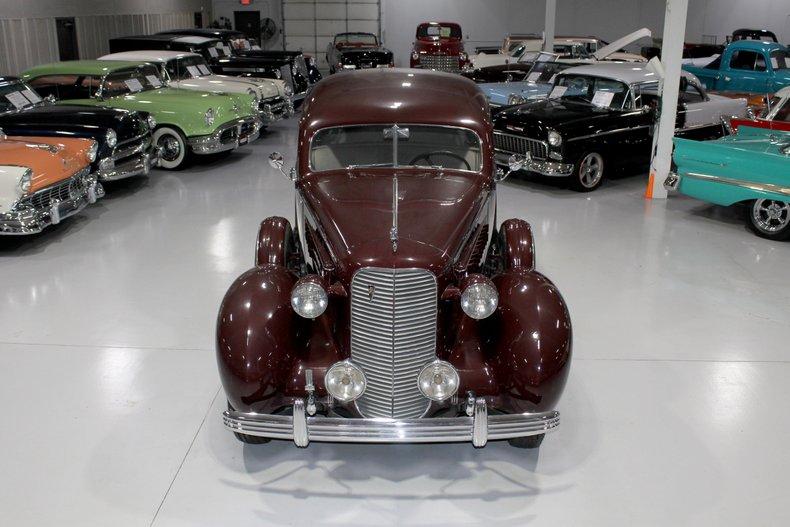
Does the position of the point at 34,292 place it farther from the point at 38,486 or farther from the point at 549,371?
the point at 549,371

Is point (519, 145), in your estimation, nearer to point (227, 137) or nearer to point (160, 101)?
point (227, 137)

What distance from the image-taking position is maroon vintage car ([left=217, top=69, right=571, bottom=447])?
12.0 feet

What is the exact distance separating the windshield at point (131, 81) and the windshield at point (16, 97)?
3.23 feet

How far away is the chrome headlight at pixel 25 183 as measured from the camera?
714cm

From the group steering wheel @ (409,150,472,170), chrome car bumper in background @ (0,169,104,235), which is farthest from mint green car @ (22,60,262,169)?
steering wheel @ (409,150,472,170)

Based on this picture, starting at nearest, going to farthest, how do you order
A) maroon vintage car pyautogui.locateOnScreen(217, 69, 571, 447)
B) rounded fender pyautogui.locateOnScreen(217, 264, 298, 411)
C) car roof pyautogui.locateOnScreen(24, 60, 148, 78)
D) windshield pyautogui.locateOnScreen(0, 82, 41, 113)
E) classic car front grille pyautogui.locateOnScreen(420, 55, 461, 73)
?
maroon vintage car pyautogui.locateOnScreen(217, 69, 571, 447)
rounded fender pyautogui.locateOnScreen(217, 264, 298, 411)
windshield pyautogui.locateOnScreen(0, 82, 41, 113)
car roof pyautogui.locateOnScreen(24, 60, 148, 78)
classic car front grille pyautogui.locateOnScreen(420, 55, 461, 73)

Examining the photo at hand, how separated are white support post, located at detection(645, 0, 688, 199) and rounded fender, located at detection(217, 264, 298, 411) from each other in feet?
22.4

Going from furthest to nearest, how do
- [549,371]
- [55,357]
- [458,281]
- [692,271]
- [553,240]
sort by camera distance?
[553,240], [692,271], [55,357], [458,281], [549,371]

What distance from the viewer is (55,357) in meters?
5.34

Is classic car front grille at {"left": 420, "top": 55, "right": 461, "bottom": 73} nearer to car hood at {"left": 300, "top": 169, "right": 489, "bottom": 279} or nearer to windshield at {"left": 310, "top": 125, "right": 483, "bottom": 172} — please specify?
windshield at {"left": 310, "top": 125, "right": 483, "bottom": 172}

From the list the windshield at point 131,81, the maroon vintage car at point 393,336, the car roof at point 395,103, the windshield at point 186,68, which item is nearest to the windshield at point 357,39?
the windshield at point 186,68

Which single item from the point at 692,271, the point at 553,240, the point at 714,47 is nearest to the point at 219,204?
the point at 553,240

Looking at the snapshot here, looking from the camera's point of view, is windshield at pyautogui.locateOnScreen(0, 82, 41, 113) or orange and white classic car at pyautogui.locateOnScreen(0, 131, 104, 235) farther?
windshield at pyautogui.locateOnScreen(0, 82, 41, 113)

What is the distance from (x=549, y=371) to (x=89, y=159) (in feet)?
20.8
